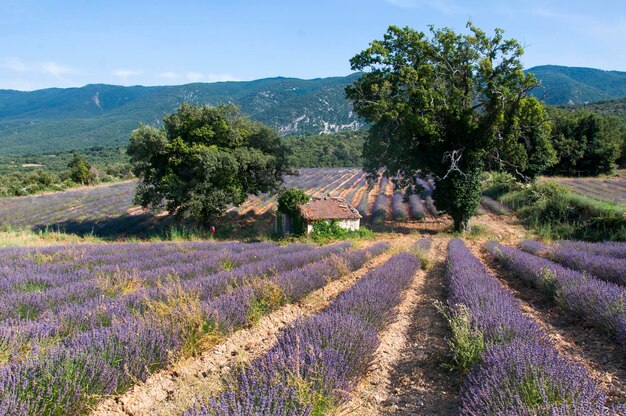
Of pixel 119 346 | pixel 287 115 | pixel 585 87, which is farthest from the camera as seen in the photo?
pixel 287 115

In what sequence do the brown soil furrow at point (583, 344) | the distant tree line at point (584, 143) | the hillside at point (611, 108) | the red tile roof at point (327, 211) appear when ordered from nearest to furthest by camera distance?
1. the brown soil furrow at point (583, 344)
2. the red tile roof at point (327, 211)
3. the distant tree line at point (584, 143)
4. the hillside at point (611, 108)

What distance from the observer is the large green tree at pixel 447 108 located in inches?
679

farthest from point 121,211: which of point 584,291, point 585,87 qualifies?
point 585,87

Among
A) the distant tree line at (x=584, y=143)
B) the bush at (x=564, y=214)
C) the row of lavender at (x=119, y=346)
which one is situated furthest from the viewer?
the distant tree line at (x=584, y=143)

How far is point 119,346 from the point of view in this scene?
3404 millimetres

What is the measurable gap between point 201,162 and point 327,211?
7.10 meters

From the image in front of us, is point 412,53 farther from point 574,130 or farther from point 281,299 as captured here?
point 574,130

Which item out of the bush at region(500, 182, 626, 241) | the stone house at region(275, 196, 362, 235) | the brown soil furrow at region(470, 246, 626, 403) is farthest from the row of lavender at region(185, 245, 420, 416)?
the bush at region(500, 182, 626, 241)

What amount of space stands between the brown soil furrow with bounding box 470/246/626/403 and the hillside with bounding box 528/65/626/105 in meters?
101

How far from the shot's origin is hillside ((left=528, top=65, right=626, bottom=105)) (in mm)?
109312

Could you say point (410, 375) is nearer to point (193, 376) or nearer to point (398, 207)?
point (193, 376)

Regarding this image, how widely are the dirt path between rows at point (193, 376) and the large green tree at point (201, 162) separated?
1525 centimetres

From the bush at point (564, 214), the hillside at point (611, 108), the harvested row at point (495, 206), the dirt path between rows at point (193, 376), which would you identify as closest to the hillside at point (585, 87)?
the hillside at point (611, 108)

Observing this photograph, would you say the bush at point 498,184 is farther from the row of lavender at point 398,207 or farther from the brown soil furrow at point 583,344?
the brown soil furrow at point 583,344
